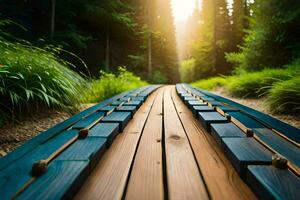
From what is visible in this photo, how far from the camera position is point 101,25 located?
1510 cm

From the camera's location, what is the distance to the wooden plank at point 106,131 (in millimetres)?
1741

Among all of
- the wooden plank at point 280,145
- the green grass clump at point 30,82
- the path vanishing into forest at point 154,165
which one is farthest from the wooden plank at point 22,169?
the wooden plank at point 280,145

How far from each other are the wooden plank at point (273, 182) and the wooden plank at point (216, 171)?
0.22 ft

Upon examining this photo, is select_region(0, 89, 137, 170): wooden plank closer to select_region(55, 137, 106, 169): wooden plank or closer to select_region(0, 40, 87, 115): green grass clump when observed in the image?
select_region(55, 137, 106, 169): wooden plank

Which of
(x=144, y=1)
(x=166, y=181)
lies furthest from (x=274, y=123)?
(x=144, y=1)

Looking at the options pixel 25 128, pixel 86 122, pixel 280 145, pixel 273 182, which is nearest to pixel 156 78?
pixel 25 128

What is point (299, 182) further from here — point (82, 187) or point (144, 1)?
point (144, 1)

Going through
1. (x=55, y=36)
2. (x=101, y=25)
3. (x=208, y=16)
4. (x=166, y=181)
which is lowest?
(x=166, y=181)

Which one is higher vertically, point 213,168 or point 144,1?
point 144,1

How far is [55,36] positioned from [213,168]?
1046cm

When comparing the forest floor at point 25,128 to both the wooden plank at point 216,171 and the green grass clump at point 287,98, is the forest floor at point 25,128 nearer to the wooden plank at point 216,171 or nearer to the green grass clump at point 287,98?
the wooden plank at point 216,171

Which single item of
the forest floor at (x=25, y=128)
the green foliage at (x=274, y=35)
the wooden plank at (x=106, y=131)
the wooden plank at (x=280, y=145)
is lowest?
the forest floor at (x=25, y=128)

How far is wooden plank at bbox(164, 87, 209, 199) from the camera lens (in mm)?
1111

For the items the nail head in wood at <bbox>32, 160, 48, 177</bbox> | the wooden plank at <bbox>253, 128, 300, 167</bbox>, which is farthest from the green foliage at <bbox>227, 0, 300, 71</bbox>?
the nail head in wood at <bbox>32, 160, 48, 177</bbox>
